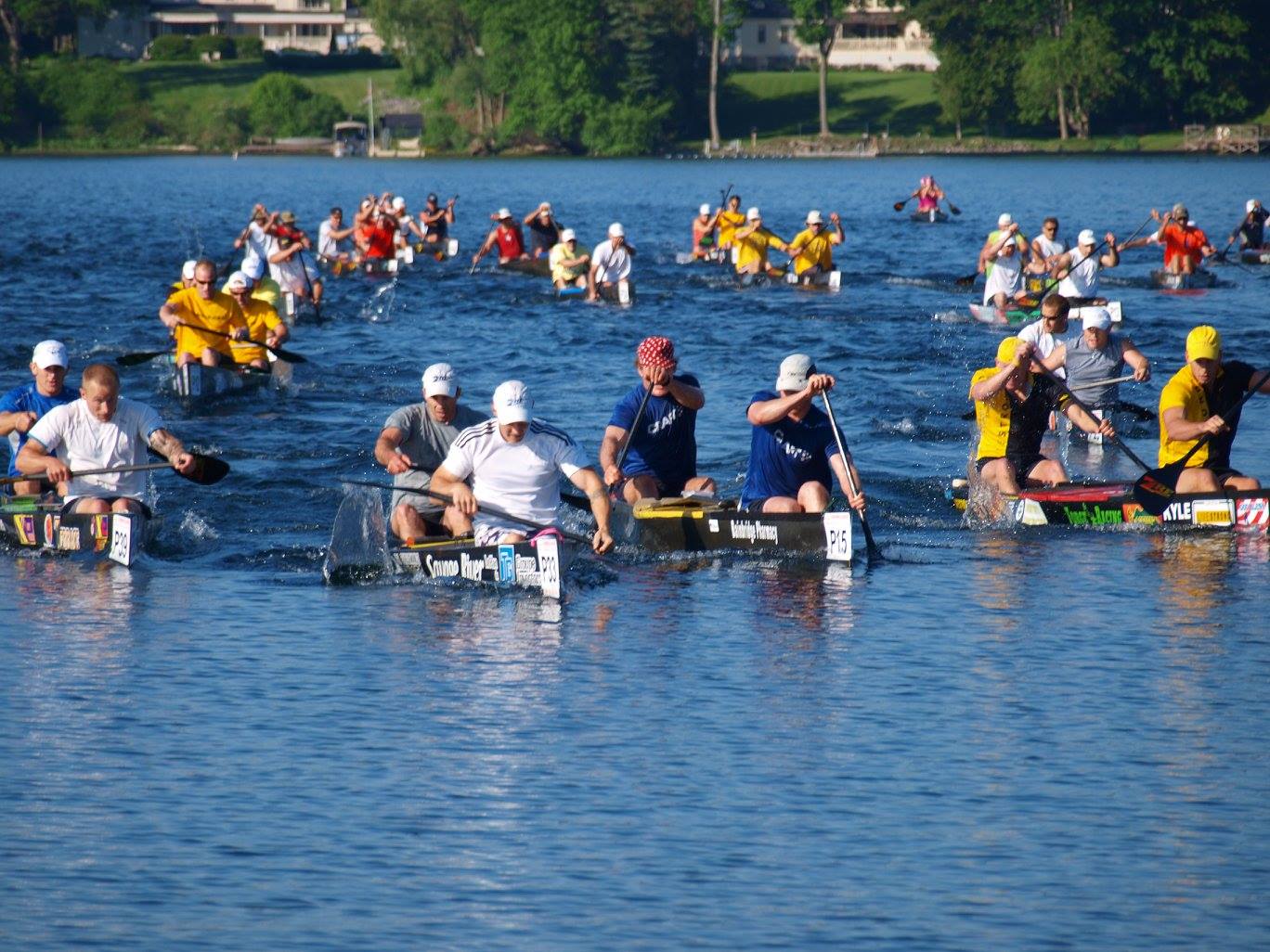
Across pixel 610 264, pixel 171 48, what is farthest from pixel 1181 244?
pixel 171 48

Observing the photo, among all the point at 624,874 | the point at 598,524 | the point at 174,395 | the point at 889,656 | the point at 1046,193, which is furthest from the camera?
the point at 1046,193

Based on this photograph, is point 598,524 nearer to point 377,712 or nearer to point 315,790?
point 377,712

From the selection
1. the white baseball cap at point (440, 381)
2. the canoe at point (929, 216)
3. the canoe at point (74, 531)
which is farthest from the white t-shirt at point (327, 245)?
the white baseball cap at point (440, 381)

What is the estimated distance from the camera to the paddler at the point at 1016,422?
15695 mm

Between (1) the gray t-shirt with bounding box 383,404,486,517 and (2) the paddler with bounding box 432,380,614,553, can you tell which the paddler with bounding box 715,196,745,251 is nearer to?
(1) the gray t-shirt with bounding box 383,404,486,517

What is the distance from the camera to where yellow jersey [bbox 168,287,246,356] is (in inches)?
882

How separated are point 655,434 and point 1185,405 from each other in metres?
4.13

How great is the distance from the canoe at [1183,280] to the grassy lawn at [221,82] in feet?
332

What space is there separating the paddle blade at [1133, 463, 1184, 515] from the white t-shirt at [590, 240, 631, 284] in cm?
1945

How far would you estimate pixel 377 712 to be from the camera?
36.6 ft

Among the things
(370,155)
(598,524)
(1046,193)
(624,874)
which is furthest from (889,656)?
(370,155)

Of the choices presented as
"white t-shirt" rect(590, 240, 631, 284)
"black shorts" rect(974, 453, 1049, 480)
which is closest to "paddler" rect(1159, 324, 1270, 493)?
"black shorts" rect(974, 453, 1049, 480)

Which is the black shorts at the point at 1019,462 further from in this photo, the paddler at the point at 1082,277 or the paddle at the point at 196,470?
the paddler at the point at 1082,277

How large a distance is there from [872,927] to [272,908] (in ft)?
8.18
